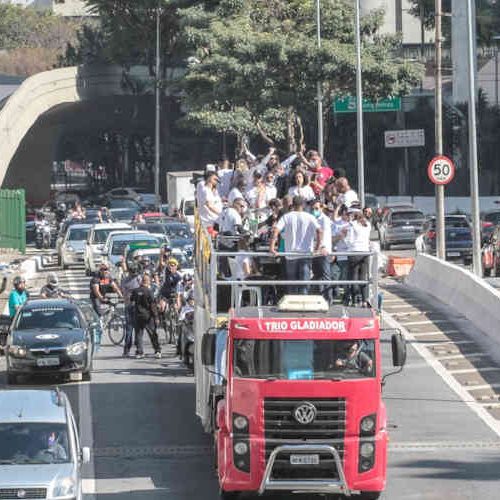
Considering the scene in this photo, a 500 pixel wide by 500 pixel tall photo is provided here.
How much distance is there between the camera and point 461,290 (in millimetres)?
35938

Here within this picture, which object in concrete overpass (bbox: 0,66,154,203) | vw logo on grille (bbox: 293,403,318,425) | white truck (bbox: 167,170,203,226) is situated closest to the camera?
vw logo on grille (bbox: 293,403,318,425)

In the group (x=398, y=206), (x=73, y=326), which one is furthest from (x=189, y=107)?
(x=73, y=326)

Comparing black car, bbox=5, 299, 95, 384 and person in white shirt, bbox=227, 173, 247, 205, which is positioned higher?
person in white shirt, bbox=227, 173, 247, 205

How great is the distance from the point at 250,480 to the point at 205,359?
60.7 inches

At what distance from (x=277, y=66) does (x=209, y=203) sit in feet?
131

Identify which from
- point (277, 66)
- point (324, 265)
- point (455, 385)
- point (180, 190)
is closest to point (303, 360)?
point (324, 265)

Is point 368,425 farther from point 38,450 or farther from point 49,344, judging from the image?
point 49,344

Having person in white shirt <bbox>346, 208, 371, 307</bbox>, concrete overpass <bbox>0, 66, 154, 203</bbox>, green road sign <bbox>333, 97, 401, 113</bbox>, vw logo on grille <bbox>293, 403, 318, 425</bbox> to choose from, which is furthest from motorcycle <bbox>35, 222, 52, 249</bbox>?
vw logo on grille <bbox>293, 403, 318, 425</bbox>

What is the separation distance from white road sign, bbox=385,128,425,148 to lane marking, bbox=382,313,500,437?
35.9 metres

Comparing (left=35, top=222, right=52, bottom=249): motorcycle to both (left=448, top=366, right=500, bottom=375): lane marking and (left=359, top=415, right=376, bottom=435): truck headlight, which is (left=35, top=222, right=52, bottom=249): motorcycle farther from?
(left=359, top=415, right=376, bottom=435): truck headlight

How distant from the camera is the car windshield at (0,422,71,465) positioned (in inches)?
673

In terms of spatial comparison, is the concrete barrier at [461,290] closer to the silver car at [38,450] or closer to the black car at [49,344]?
the black car at [49,344]

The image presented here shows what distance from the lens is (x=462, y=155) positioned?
7531 cm

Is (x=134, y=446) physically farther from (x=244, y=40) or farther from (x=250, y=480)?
(x=244, y=40)
